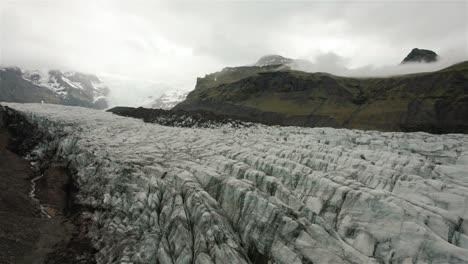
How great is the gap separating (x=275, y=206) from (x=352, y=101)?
153270 millimetres

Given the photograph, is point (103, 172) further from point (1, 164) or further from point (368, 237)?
point (368, 237)

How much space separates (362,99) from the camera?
163m

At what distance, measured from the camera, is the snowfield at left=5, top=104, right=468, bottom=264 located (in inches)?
832

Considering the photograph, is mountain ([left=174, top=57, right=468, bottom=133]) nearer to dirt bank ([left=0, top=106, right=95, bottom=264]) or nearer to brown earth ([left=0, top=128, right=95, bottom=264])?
dirt bank ([left=0, top=106, right=95, bottom=264])

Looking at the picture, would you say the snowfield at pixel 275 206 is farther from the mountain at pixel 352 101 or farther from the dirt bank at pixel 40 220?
the mountain at pixel 352 101

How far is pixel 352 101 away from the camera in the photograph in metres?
163

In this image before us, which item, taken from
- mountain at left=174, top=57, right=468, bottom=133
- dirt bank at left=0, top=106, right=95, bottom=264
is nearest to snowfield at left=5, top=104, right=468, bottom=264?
dirt bank at left=0, top=106, right=95, bottom=264

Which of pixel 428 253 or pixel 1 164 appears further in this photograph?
pixel 1 164

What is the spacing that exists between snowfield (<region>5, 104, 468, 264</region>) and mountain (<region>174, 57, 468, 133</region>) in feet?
200

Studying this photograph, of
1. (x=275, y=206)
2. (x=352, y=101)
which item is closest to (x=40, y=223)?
(x=275, y=206)

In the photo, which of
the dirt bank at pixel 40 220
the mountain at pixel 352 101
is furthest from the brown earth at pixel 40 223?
the mountain at pixel 352 101

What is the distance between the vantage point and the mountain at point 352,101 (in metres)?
124

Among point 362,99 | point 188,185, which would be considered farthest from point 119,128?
point 362,99

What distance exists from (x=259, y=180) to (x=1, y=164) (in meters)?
38.7
